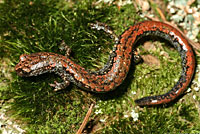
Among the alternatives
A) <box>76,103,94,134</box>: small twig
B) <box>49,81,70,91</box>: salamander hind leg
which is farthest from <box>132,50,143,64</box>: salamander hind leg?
<box>49,81,70,91</box>: salamander hind leg

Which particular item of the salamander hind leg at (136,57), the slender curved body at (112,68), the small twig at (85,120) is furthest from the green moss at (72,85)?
the slender curved body at (112,68)

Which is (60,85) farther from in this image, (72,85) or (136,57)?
(136,57)

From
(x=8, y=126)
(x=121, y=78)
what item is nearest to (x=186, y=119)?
(x=121, y=78)

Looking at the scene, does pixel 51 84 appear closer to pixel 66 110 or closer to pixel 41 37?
pixel 66 110

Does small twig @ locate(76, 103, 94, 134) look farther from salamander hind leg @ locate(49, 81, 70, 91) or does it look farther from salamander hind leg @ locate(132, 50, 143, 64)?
salamander hind leg @ locate(132, 50, 143, 64)

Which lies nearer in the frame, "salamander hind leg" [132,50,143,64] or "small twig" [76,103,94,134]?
"small twig" [76,103,94,134]

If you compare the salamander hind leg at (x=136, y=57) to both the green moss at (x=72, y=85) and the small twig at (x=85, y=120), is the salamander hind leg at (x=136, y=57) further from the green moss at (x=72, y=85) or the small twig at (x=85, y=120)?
the small twig at (x=85, y=120)
